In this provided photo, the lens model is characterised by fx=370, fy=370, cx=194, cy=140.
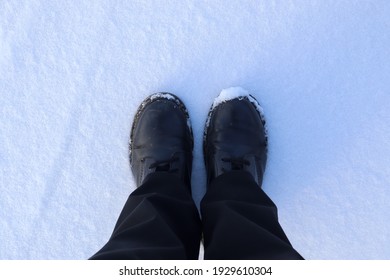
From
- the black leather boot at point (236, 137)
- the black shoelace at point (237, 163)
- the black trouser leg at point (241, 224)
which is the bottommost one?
the black trouser leg at point (241, 224)

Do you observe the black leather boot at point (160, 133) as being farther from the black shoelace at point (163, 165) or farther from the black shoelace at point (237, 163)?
the black shoelace at point (237, 163)

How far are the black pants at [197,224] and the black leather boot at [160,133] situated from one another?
98mm

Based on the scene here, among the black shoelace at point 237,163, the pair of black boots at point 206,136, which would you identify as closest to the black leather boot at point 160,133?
the pair of black boots at point 206,136

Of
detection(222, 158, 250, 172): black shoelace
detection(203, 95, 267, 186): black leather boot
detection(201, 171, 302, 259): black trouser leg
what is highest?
detection(203, 95, 267, 186): black leather boot

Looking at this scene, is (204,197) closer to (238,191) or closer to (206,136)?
(238,191)

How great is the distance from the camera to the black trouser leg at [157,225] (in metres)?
0.67

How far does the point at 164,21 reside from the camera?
1010 mm

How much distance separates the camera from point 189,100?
1026mm

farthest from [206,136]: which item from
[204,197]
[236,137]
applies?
[204,197]

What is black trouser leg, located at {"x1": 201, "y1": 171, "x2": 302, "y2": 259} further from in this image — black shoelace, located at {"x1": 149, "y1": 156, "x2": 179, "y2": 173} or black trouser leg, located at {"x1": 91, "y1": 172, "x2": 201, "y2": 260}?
black shoelace, located at {"x1": 149, "y1": 156, "x2": 179, "y2": 173}

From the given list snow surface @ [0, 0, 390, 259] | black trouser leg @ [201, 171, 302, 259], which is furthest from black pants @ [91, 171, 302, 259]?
snow surface @ [0, 0, 390, 259]

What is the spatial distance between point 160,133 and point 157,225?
13.5 inches

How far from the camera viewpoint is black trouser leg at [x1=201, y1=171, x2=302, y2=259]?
2.22 feet
